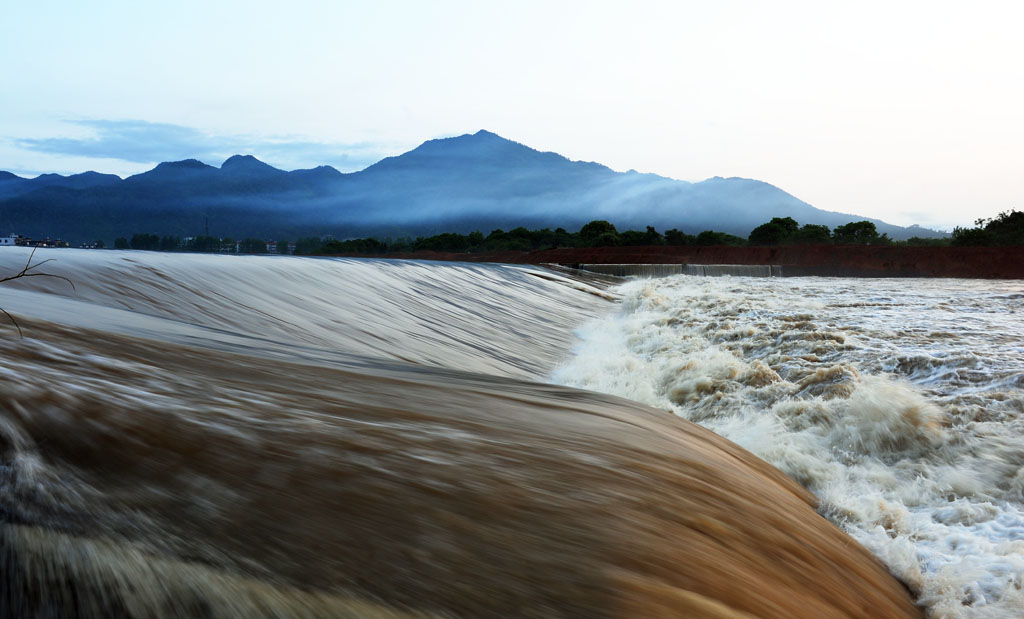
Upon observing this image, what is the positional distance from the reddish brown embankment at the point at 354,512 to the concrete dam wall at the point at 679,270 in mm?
25792

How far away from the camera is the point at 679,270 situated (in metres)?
30.3

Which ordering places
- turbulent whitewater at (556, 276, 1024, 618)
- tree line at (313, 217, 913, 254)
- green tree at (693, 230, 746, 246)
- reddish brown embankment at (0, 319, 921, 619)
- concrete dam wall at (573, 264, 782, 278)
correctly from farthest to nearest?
green tree at (693, 230, 746, 246)
tree line at (313, 217, 913, 254)
concrete dam wall at (573, 264, 782, 278)
turbulent whitewater at (556, 276, 1024, 618)
reddish brown embankment at (0, 319, 921, 619)

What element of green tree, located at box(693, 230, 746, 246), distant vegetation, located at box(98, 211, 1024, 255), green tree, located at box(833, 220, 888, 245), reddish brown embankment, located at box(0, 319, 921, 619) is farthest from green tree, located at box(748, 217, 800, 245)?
reddish brown embankment, located at box(0, 319, 921, 619)

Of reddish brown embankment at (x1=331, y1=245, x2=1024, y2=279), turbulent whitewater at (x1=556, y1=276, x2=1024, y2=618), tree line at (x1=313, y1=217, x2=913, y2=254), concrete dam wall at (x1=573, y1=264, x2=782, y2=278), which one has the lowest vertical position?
turbulent whitewater at (x1=556, y1=276, x2=1024, y2=618)

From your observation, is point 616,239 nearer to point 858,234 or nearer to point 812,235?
point 812,235

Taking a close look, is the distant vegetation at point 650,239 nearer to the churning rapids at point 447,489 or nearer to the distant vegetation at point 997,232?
the distant vegetation at point 997,232

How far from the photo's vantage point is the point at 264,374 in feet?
8.86

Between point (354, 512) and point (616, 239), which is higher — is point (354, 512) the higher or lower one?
the lower one

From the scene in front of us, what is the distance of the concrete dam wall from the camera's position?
28.5 metres

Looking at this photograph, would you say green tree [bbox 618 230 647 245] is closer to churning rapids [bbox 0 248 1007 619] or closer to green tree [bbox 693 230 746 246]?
green tree [bbox 693 230 746 246]

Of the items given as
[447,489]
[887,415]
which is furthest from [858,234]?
[447,489]

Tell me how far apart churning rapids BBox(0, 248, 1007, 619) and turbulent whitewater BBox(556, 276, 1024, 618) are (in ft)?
0.07

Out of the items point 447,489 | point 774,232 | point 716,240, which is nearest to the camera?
point 447,489

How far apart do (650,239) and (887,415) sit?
4417cm
